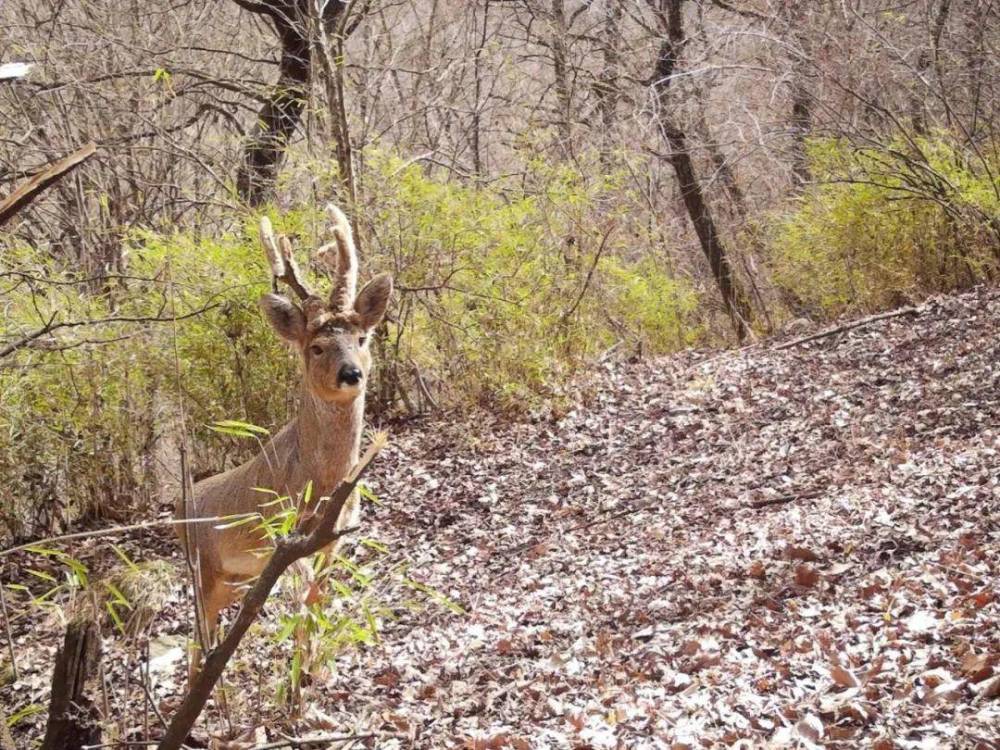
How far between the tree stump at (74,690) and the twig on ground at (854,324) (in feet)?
31.2

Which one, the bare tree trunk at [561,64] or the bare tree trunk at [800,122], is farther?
the bare tree trunk at [561,64]

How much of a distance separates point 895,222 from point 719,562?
827 centimetres

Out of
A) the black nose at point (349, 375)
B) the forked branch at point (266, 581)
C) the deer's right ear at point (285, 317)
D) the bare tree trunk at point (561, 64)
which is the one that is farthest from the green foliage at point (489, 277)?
the forked branch at point (266, 581)

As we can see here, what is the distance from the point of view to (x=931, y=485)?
21.6ft

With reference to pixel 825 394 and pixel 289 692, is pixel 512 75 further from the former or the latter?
pixel 289 692

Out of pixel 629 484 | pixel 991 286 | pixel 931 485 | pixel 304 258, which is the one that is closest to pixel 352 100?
pixel 304 258

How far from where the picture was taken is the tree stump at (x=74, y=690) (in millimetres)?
3820

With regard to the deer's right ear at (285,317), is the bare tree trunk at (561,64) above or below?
above

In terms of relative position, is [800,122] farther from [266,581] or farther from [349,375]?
[266,581]

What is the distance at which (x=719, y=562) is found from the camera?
20.4 feet

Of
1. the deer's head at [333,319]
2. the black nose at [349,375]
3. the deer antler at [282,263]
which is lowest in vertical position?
the black nose at [349,375]

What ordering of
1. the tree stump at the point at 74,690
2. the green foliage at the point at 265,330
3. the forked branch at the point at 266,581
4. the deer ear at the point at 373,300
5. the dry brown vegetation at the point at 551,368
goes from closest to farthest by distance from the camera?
the forked branch at the point at 266,581, the tree stump at the point at 74,690, the dry brown vegetation at the point at 551,368, the deer ear at the point at 373,300, the green foliage at the point at 265,330

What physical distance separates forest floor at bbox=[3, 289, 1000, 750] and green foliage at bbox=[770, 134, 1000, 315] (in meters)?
1.70

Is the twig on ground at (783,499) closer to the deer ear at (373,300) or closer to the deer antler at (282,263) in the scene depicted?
the deer ear at (373,300)
